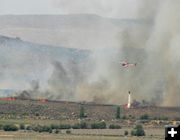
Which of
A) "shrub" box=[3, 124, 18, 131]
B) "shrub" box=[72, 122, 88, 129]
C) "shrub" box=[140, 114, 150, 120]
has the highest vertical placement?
"shrub" box=[140, 114, 150, 120]

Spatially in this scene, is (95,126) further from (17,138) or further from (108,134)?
(17,138)

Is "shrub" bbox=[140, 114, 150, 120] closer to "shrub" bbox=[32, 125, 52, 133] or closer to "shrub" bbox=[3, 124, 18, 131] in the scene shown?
"shrub" bbox=[32, 125, 52, 133]

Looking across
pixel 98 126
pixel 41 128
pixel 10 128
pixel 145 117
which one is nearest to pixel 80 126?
pixel 98 126

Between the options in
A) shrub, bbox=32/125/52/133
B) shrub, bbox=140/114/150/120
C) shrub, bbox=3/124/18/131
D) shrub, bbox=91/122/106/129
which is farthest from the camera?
shrub, bbox=140/114/150/120

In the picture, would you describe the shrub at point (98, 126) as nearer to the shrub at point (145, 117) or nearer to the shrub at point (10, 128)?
the shrub at point (10, 128)

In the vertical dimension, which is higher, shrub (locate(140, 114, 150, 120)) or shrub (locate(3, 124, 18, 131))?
shrub (locate(140, 114, 150, 120))

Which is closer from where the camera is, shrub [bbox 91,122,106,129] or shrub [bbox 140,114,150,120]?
shrub [bbox 91,122,106,129]

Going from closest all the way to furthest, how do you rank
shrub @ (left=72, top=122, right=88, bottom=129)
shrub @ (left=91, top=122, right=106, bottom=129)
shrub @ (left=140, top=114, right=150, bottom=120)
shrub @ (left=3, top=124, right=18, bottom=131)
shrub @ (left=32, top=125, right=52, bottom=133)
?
1. shrub @ (left=3, top=124, right=18, bottom=131)
2. shrub @ (left=32, top=125, right=52, bottom=133)
3. shrub @ (left=72, top=122, right=88, bottom=129)
4. shrub @ (left=91, top=122, right=106, bottom=129)
5. shrub @ (left=140, top=114, right=150, bottom=120)

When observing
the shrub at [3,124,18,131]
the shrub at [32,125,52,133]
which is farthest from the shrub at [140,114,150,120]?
the shrub at [3,124,18,131]

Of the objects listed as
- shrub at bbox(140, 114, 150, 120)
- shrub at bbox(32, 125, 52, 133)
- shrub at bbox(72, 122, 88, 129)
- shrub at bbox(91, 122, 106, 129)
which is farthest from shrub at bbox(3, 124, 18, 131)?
shrub at bbox(140, 114, 150, 120)

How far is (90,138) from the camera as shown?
120m

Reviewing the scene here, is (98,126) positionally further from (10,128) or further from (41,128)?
(10,128)

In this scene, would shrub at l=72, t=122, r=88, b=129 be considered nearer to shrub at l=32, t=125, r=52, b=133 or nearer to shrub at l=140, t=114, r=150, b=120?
shrub at l=32, t=125, r=52, b=133

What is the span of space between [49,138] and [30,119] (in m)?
63.6
